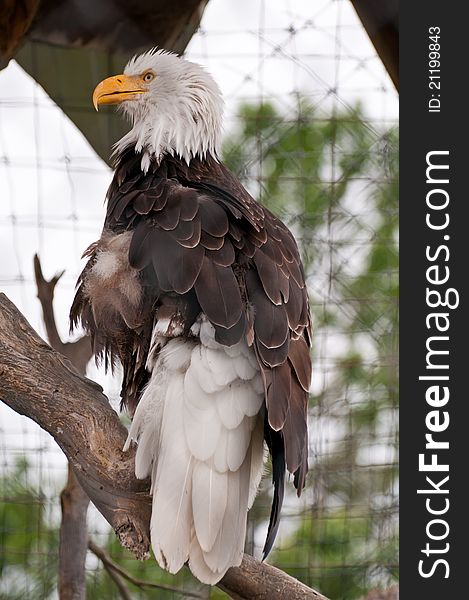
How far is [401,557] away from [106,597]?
1.59m

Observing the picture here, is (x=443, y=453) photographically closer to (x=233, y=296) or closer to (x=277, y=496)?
(x=277, y=496)

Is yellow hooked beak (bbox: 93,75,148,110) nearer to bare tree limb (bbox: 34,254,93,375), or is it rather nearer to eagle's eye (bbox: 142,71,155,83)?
eagle's eye (bbox: 142,71,155,83)

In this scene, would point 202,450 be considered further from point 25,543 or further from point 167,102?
point 25,543

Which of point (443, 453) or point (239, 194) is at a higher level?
point (239, 194)

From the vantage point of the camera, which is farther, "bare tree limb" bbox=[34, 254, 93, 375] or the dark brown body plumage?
"bare tree limb" bbox=[34, 254, 93, 375]

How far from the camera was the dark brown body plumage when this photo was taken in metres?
1.84

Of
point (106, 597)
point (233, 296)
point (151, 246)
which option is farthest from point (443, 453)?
point (106, 597)

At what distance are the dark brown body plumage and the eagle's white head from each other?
0.57ft

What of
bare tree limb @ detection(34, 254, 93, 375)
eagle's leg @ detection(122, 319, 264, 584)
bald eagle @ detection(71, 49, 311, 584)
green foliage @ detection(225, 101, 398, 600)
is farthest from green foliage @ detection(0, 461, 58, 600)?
eagle's leg @ detection(122, 319, 264, 584)

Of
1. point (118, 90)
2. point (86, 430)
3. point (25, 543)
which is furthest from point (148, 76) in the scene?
point (25, 543)

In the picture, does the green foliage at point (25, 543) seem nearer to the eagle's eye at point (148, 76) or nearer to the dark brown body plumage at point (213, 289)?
the dark brown body plumage at point (213, 289)

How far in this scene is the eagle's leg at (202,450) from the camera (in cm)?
178

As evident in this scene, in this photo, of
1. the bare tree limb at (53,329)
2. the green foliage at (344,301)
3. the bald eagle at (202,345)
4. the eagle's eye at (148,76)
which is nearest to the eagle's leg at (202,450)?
the bald eagle at (202,345)

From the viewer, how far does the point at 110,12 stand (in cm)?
318
